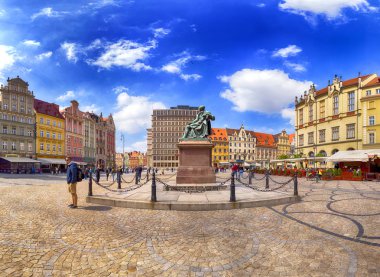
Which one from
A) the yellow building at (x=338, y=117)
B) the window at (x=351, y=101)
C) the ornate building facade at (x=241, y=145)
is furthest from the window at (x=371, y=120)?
the ornate building facade at (x=241, y=145)

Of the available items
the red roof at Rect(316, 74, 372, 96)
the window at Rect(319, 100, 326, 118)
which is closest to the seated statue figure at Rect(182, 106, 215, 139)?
the red roof at Rect(316, 74, 372, 96)

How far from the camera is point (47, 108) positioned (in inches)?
2203

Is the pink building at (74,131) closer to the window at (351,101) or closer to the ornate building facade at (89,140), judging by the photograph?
the ornate building facade at (89,140)

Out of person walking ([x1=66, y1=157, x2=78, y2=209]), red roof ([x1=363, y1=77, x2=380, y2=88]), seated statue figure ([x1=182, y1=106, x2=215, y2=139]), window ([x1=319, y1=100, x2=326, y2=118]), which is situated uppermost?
red roof ([x1=363, y1=77, x2=380, y2=88])

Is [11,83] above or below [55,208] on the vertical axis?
above

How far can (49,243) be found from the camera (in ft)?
16.4

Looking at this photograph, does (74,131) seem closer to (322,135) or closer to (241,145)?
(322,135)

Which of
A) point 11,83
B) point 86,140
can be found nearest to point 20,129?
point 11,83

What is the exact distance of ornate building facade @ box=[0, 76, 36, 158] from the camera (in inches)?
1753

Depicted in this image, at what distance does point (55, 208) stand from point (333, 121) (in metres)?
45.7

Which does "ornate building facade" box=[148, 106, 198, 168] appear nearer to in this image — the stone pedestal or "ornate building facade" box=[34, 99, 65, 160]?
"ornate building facade" box=[34, 99, 65, 160]

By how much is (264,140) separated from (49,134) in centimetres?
8696

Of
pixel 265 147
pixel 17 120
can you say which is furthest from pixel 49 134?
pixel 265 147

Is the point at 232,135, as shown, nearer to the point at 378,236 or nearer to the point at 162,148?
the point at 162,148
